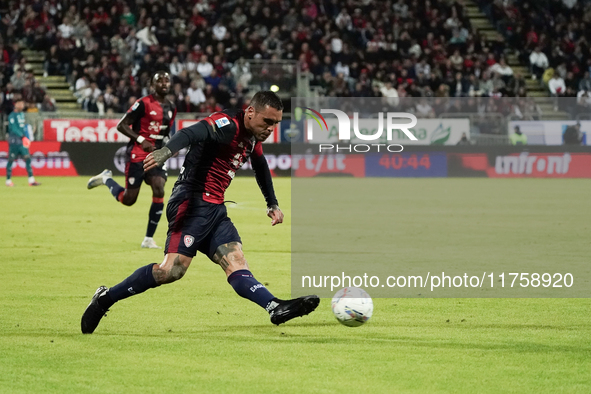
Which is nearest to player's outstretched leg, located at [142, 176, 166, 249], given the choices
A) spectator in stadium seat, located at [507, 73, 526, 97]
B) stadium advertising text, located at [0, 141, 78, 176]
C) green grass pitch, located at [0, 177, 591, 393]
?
green grass pitch, located at [0, 177, 591, 393]

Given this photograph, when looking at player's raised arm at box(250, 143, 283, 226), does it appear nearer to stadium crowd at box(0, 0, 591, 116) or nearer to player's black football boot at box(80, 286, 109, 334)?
player's black football boot at box(80, 286, 109, 334)

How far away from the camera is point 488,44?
35781 mm

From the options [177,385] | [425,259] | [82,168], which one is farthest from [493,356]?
[82,168]

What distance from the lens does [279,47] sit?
33.0 meters

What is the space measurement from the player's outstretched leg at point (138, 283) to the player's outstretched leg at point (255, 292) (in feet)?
1.05

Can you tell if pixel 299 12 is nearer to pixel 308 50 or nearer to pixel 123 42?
pixel 308 50

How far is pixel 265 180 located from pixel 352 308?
1.36 metres

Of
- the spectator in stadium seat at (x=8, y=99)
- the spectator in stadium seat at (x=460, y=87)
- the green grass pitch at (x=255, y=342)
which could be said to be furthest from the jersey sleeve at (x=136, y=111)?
the spectator in stadium seat at (x=460, y=87)

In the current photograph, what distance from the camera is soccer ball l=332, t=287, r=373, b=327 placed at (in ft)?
21.7

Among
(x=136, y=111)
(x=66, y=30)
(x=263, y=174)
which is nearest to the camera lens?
(x=263, y=174)

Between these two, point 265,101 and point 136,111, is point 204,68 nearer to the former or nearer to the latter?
point 136,111

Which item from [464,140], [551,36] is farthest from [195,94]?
[551,36]

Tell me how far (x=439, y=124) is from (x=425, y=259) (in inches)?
644

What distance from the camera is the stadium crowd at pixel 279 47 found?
100ft
